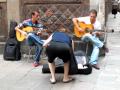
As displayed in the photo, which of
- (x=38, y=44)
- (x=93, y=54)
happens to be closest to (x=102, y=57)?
(x=93, y=54)

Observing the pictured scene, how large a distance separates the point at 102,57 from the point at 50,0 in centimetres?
237

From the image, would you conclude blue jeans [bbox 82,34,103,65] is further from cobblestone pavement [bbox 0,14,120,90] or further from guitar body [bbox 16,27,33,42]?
guitar body [bbox 16,27,33,42]

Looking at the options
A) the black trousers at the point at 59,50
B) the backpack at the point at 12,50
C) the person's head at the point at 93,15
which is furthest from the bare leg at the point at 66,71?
the backpack at the point at 12,50

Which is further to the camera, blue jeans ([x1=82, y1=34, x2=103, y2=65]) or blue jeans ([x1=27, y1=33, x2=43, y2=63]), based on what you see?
blue jeans ([x1=27, y1=33, x2=43, y2=63])

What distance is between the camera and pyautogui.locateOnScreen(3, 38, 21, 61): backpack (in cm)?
1247

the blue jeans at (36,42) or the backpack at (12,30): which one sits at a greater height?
the backpack at (12,30)

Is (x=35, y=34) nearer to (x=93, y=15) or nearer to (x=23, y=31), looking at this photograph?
(x=23, y=31)

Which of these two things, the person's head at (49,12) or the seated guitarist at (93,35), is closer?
the seated guitarist at (93,35)

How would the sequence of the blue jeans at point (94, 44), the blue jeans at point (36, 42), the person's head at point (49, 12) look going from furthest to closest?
the person's head at point (49, 12)
the blue jeans at point (36, 42)
the blue jeans at point (94, 44)

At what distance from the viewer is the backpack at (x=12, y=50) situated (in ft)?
40.9

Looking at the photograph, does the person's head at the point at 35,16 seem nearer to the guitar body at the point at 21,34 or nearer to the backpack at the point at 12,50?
the guitar body at the point at 21,34

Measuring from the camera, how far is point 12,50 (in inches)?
490

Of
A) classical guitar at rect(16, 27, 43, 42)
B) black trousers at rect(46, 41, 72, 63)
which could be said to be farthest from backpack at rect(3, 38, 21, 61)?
black trousers at rect(46, 41, 72, 63)

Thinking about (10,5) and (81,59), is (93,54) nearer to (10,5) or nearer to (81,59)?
(81,59)
